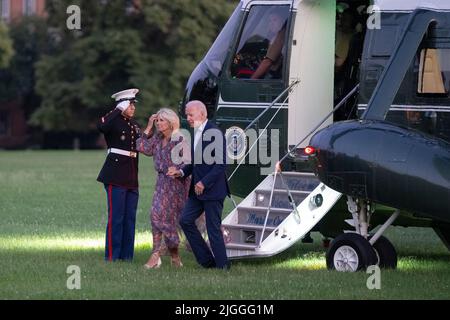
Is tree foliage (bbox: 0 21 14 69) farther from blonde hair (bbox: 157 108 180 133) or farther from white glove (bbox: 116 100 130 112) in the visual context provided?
blonde hair (bbox: 157 108 180 133)

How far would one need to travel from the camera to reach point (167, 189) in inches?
528

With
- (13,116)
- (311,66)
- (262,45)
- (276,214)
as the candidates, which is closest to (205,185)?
(276,214)

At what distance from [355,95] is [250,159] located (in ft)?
4.94

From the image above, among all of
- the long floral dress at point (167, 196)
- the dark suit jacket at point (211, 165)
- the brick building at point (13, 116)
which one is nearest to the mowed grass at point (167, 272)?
the long floral dress at point (167, 196)

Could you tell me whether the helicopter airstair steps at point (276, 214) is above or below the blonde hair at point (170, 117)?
below

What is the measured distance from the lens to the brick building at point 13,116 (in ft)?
257

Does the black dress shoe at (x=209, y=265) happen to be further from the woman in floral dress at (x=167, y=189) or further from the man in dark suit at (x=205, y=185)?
the woman in floral dress at (x=167, y=189)

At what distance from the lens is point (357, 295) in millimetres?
11305

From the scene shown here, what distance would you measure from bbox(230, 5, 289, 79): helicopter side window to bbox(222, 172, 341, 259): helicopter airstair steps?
1.42 meters

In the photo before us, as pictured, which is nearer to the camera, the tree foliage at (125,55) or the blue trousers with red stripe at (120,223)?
the blue trousers with red stripe at (120,223)

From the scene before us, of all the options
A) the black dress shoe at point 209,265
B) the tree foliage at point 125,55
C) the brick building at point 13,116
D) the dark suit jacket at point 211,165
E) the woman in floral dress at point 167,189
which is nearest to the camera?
the dark suit jacket at point 211,165

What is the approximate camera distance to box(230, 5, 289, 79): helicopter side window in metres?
14.9

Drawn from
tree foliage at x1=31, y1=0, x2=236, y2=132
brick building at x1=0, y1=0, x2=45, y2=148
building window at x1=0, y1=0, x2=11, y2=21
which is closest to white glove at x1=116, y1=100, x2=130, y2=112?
tree foliage at x1=31, y1=0, x2=236, y2=132

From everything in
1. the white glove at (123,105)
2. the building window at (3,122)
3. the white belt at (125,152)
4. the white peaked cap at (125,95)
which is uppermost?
the white peaked cap at (125,95)
